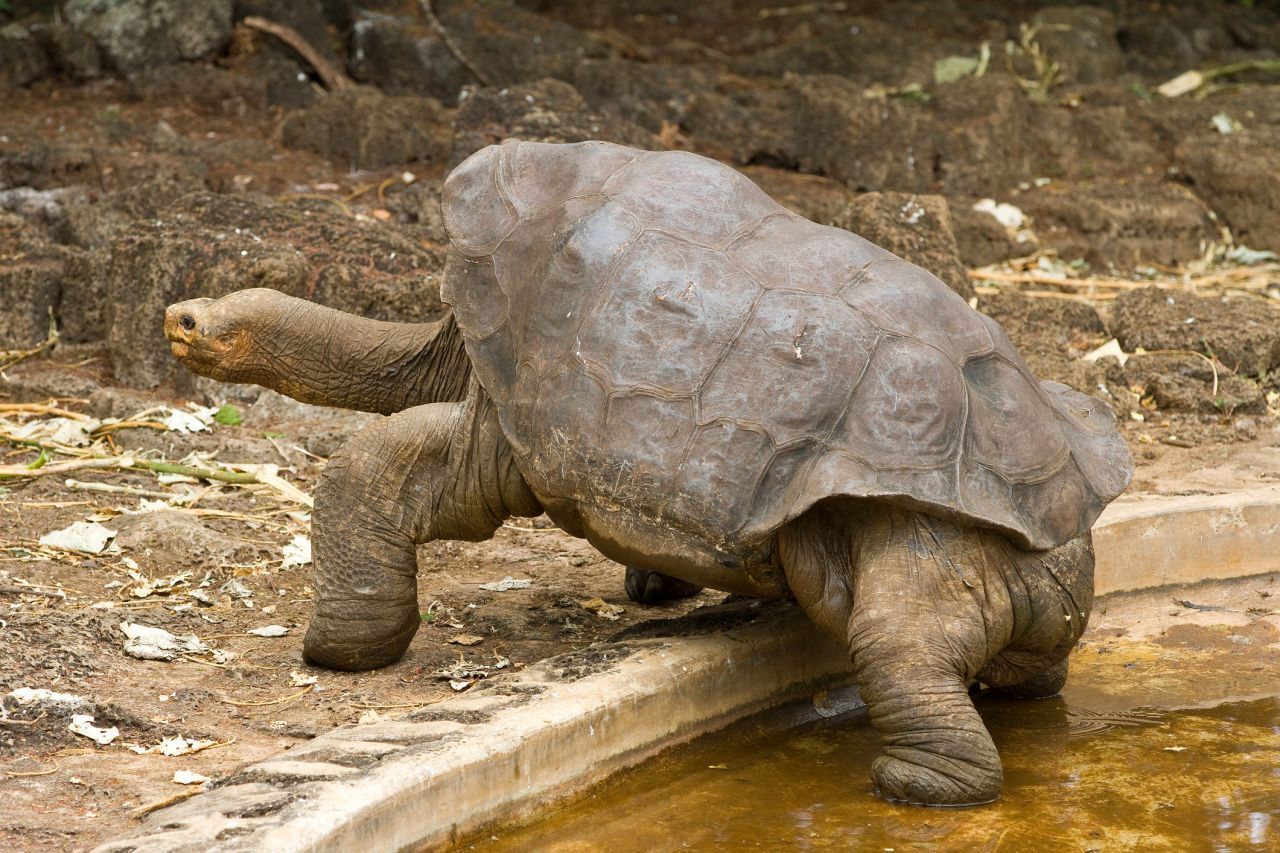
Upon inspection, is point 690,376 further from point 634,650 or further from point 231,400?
point 231,400

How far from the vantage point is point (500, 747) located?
3.32 metres

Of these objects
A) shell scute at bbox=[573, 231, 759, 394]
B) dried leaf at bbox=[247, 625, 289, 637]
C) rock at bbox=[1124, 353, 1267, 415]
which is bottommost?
dried leaf at bbox=[247, 625, 289, 637]

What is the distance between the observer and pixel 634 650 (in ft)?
13.0

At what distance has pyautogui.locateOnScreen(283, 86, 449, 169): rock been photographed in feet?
32.3

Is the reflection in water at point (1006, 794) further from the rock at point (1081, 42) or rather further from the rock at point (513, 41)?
the rock at point (1081, 42)

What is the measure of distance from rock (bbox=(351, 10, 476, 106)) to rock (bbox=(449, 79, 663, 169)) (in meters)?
3.39

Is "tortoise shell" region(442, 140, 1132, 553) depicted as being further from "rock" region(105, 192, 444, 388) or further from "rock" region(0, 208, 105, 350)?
"rock" region(0, 208, 105, 350)

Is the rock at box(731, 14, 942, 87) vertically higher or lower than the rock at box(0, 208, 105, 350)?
higher

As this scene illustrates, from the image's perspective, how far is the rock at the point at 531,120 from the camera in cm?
803

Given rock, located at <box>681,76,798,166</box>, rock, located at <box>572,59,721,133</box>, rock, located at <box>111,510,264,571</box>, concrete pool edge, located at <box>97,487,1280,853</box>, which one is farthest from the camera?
rock, located at <box>572,59,721,133</box>

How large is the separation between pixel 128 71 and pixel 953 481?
9.61 m

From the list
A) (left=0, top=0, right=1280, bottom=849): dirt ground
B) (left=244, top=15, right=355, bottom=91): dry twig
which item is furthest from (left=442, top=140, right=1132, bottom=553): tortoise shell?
(left=244, top=15, right=355, bottom=91): dry twig

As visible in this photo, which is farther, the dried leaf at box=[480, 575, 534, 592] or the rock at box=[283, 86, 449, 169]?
the rock at box=[283, 86, 449, 169]

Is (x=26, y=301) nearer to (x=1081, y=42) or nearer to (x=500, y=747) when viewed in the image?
(x=500, y=747)
